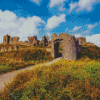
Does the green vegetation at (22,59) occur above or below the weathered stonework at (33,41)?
below

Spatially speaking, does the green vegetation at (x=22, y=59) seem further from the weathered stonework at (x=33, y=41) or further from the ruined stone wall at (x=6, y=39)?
the ruined stone wall at (x=6, y=39)

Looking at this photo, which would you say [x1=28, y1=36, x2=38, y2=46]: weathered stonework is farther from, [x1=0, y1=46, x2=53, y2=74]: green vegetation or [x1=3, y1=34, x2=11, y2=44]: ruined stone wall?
[x1=0, y1=46, x2=53, y2=74]: green vegetation

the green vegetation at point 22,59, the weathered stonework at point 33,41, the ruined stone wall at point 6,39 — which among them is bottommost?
the green vegetation at point 22,59

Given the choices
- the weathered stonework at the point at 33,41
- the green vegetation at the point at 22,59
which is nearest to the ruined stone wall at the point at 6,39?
the weathered stonework at the point at 33,41

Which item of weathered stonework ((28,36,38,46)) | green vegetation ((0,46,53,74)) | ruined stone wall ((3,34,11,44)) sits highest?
ruined stone wall ((3,34,11,44))

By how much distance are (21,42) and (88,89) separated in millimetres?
34325

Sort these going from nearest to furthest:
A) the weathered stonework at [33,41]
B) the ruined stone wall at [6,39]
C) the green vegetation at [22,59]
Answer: the green vegetation at [22,59], the weathered stonework at [33,41], the ruined stone wall at [6,39]

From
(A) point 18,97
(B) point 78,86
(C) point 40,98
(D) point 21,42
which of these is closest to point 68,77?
(B) point 78,86

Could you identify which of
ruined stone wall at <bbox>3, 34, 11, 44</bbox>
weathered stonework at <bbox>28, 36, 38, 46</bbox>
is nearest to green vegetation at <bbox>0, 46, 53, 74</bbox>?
weathered stonework at <bbox>28, 36, 38, 46</bbox>

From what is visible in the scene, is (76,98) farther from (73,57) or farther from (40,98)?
(73,57)

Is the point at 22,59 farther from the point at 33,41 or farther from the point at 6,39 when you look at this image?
the point at 6,39

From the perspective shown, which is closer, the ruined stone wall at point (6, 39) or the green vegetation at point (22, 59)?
the green vegetation at point (22, 59)

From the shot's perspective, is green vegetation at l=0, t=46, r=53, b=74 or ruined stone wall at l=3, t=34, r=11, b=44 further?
ruined stone wall at l=3, t=34, r=11, b=44

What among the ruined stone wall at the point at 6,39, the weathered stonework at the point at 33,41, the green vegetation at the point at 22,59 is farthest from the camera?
the ruined stone wall at the point at 6,39
